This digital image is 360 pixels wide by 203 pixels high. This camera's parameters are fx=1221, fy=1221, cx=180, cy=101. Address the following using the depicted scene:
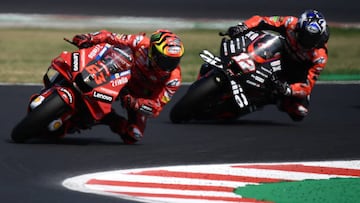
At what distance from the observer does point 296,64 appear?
563 inches

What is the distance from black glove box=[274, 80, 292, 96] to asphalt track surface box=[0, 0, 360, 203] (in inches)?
16.8

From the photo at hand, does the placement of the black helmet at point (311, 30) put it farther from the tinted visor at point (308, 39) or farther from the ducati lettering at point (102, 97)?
the ducati lettering at point (102, 97)

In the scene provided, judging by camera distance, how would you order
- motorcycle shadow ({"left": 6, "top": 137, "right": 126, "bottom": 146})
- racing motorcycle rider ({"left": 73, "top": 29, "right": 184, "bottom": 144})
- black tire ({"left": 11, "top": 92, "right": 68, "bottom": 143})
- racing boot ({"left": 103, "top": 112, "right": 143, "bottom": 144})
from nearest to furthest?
black tire ({"left": 11, "top": 92, "right": 68, "bottom": 143}) < racing motorcycle rider ({"left": 73, "top": 29, "right": 184, "bottom": 144}) < motorcycle shadow ({"left": 6, "top": 137, "right": 126, "bottom": 146}) < racing boot ({"left": 103, "top": 112, "right": 143, "bottom": 144})

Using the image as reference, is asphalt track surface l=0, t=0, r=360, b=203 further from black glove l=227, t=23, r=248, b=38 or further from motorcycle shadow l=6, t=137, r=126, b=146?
black glove l=227, t=23, r=248, b=38

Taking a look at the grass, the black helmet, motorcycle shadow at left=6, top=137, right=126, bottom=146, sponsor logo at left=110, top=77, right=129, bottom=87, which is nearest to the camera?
sponsor logo at left=110, top=77, right=129, bottom=87

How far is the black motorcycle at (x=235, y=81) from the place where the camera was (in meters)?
14.0

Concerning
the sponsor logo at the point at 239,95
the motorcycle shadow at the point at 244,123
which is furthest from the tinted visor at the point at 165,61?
the motorcycle shadow at the point at 244,123

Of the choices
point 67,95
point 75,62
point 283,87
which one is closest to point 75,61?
point 75,62

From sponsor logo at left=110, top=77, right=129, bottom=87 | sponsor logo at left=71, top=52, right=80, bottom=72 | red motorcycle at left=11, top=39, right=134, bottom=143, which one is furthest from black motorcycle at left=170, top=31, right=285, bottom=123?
sponsor logo at left=71, top=52, right=80, bottom=72

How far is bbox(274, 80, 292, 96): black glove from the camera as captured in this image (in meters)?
14.0

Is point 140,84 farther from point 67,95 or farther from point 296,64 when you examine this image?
point 296,64

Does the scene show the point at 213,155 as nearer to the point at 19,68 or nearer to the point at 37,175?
the point at 37,175

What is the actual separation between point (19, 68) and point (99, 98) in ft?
26.5

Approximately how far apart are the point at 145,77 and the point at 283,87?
2.31 metres
